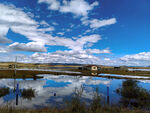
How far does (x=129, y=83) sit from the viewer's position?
23.9 m

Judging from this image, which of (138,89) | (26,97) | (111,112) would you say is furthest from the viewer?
(138,89)

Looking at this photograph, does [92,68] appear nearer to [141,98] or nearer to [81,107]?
[141,98]

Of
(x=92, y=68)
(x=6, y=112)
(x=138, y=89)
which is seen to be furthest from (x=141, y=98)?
(x=92, y=68)

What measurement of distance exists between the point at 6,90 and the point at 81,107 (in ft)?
54.6

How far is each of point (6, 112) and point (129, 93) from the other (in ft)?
62.3

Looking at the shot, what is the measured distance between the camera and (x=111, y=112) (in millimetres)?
8883

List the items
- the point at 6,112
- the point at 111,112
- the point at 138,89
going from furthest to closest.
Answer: the point at 138,89 → the point at 111,112 → the point at 6,112

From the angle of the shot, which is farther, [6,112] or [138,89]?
[138,89]

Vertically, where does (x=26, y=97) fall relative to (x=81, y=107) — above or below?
below

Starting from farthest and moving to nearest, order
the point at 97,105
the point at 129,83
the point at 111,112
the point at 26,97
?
the point at 129,83 → the point at 26,97 → the point at 97,105 → the point at 111,112

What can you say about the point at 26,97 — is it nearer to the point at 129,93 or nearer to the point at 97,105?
the point at 97,105

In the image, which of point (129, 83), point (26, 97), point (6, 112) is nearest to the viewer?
point (6, 112)

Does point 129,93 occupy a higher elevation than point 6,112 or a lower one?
lower

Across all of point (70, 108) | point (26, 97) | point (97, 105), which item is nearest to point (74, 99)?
point (70, 108)
